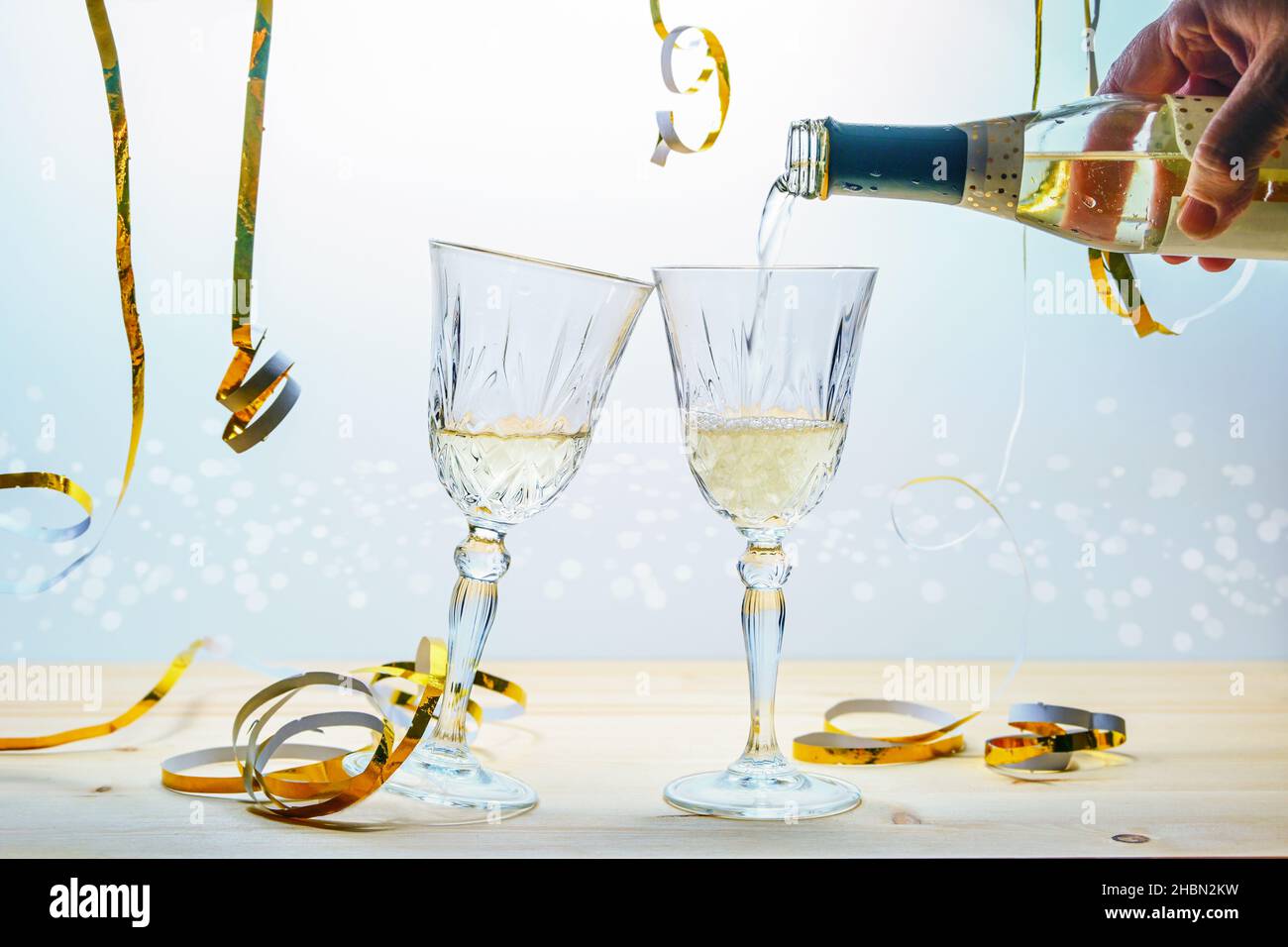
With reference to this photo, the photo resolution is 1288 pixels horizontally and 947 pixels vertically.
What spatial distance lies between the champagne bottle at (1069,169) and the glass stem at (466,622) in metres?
0.30

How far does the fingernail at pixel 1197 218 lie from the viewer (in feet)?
2.90

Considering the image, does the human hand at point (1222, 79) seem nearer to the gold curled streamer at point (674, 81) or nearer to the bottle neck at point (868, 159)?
the bottle neck at point (868, 159)

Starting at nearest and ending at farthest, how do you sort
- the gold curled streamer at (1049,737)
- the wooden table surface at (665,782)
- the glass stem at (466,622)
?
1. the wooden table surface at (665,782)
2. the glass stem at (466,622)
3. the gold curled streamer at (1049,737)

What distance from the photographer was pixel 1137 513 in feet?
5.00

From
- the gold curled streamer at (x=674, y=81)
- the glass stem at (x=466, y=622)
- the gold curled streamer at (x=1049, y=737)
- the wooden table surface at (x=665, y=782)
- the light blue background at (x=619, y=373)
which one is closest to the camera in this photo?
the wooden table surface at (x=665, y=782)

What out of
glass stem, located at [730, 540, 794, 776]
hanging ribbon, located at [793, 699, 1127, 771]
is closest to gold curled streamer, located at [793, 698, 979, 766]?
hanging ribbon, located at [793, 699, 1127, 771]

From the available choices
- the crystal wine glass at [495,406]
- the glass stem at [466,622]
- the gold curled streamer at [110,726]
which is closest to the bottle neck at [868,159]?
the crystal wine glass at [495,406]

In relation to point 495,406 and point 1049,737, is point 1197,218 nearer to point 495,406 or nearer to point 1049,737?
point 1049,737

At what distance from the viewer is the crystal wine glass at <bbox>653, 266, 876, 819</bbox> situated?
2.62 feet

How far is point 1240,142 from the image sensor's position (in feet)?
2.81

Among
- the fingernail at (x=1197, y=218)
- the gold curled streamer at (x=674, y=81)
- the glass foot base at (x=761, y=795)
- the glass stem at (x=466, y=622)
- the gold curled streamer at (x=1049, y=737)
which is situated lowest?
the glass foot base at (x=761, y=795)

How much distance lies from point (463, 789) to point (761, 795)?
6.8 inches

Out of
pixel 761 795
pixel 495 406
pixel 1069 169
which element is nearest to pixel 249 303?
pixel 495 406

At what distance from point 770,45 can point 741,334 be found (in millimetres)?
773
